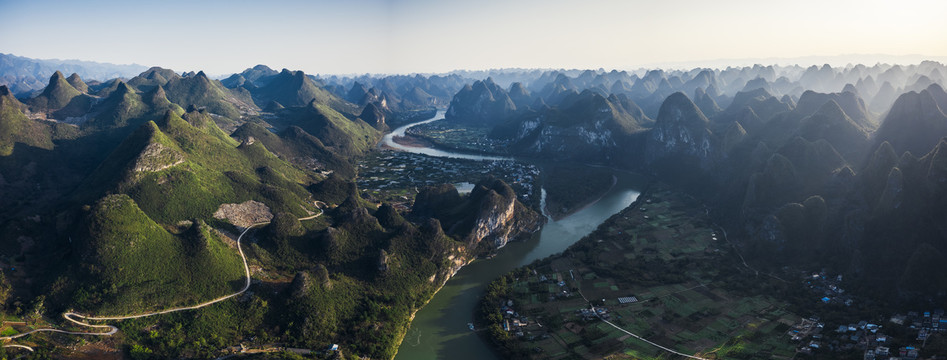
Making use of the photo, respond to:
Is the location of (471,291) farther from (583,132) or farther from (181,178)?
(583,132)

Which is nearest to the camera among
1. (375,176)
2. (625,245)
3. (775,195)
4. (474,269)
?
(474,269)

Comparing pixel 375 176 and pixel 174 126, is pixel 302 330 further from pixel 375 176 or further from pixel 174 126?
pixel 375 176

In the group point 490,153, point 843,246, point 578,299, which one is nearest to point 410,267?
point 578,299

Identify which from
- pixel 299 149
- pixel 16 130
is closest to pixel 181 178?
pixel 16 130

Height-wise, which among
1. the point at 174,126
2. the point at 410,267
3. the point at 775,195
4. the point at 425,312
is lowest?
the point at 425,312

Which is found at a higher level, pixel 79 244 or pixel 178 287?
pixel 79 244
